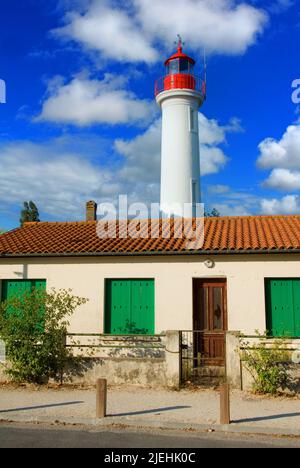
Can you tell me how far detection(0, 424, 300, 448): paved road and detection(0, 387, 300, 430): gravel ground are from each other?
59cm

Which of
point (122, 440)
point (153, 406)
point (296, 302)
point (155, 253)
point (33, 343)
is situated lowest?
point (122, 440)

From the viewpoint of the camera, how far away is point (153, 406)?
8.45 m

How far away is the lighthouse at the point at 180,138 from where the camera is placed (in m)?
21.5

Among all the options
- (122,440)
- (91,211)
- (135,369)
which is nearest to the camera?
(122,440)

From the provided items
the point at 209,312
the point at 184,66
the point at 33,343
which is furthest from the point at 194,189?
the point at 33,343

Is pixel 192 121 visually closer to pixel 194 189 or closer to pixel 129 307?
pixel 194 189

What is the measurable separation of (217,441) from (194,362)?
15.7ft

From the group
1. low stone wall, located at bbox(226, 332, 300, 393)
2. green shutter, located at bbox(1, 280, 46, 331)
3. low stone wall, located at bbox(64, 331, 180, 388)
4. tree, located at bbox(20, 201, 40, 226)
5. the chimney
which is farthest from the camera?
tree, located at bbox(20, 201, 40, 226)

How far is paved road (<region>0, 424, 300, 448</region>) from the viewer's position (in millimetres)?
6355

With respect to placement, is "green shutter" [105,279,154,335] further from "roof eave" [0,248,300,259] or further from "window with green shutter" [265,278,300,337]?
"window with green shutter" [265,278,300,337]

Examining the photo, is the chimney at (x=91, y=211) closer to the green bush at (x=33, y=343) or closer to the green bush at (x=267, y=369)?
the green bush at (x=33, y=343)

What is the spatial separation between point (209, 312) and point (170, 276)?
4.54ft

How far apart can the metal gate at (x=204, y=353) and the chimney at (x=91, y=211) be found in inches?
300

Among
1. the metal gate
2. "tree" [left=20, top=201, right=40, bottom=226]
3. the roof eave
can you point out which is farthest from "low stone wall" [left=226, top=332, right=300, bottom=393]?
"tree" [left=20, top=201, right=40, bottom=226]
